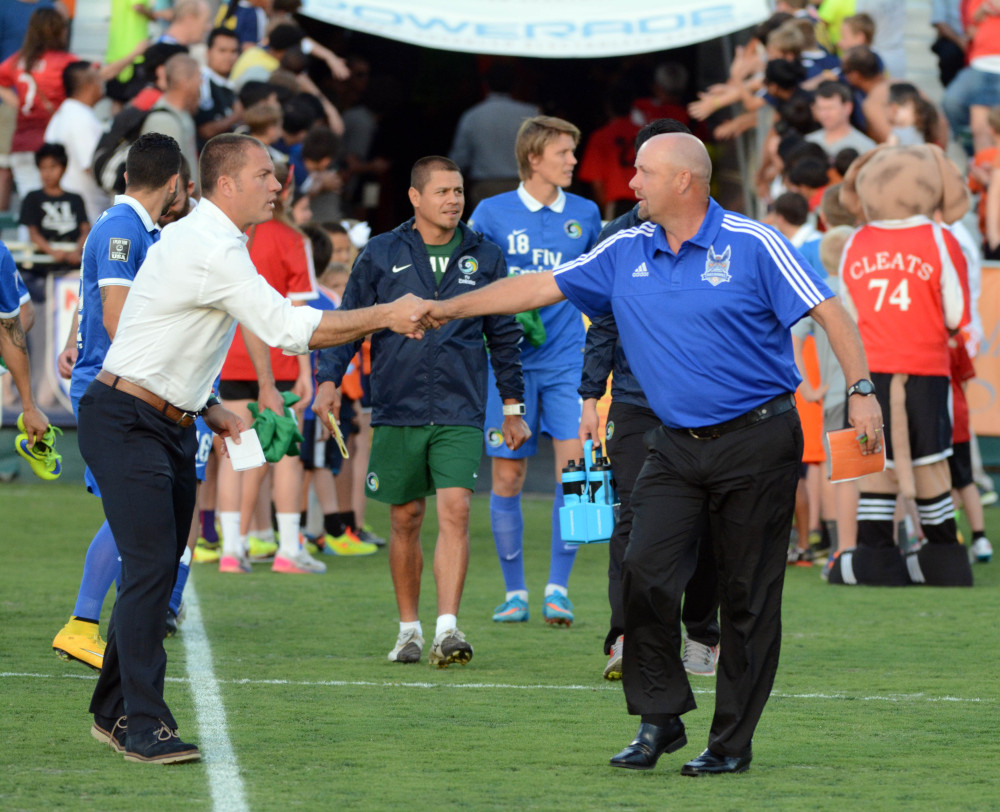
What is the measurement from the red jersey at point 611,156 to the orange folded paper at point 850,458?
1180 cm

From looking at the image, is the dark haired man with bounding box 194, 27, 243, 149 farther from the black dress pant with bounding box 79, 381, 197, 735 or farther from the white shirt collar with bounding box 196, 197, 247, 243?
the black dress pant with bounding box 79, 381, 197, 735

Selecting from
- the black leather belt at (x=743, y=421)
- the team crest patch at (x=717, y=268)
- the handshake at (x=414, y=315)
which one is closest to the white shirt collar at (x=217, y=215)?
the handshake at (x=414, y=315)

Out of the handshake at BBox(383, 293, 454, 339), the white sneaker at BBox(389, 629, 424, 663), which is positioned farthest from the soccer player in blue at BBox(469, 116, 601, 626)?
the handshake at BBox(383, 293, 454, 339)

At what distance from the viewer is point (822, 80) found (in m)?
14.9

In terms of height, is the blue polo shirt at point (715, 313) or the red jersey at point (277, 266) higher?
the red jersey at point (277, 266)

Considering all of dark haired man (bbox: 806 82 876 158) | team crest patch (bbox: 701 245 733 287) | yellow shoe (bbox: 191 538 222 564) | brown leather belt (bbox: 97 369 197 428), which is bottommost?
yellow shoe (bbox: 191 538 222 564)

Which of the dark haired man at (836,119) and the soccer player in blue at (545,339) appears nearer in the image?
the soccer player in blue at (545,339)

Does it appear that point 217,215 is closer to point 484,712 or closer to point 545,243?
point 484,712

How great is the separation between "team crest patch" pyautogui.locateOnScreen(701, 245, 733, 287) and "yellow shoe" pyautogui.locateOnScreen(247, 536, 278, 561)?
21.4 ft

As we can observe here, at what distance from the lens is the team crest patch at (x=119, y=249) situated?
6.69 metres

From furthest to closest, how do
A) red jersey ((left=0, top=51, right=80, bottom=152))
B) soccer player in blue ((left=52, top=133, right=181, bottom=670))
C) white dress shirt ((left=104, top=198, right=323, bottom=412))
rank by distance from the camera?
red jersey ((left=0, top=51, right=80, bottom=152)) → soccer player in blue ((left=52, top=133, right=181, bottom=670)) → white dress shirt ((left=104, top=198, right=323, bottom=412))

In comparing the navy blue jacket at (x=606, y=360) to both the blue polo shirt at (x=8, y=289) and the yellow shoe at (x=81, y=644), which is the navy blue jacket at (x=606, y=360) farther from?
the blue polo shirt at (x=8, y=289)

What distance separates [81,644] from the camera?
23.2 feet

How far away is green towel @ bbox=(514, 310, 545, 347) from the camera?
8.56 meters
